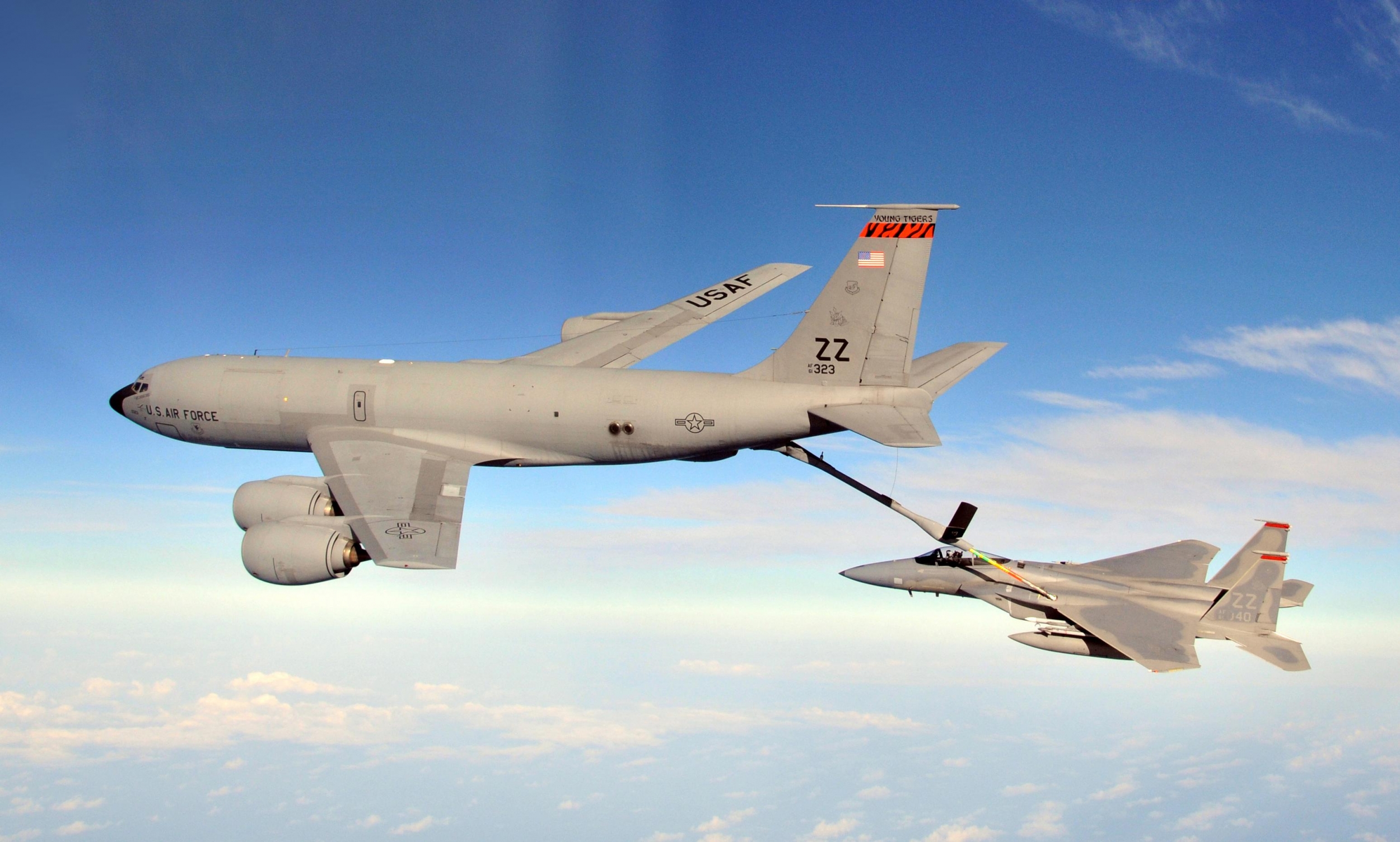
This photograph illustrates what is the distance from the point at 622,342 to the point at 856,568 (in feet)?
33.7

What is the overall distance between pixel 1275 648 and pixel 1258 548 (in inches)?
107

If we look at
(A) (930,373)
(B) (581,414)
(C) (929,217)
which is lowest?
(B) (581,414)

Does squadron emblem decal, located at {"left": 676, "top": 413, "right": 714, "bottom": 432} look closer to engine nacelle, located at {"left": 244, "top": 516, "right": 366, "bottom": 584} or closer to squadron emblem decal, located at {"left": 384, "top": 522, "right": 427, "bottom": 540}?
squadron emblem decal, located at {"left": 384, "top": 522, "right": 427, "bottom": 540}

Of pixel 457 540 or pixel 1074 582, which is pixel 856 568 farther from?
pixel 457 540

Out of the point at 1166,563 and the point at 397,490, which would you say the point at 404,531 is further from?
the point at 1166,563

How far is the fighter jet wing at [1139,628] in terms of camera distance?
17.9 m

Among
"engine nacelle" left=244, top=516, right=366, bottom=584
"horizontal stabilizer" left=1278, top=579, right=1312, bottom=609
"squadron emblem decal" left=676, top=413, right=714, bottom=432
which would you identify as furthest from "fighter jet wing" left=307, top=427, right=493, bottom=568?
"horizontal stabilizer" left=1278, top=579, right=1312, bottom=609

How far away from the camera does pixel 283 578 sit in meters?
15.5

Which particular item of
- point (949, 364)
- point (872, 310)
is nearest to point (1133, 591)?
point (949, 364)

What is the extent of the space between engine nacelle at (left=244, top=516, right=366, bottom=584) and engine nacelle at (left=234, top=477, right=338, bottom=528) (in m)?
1.05

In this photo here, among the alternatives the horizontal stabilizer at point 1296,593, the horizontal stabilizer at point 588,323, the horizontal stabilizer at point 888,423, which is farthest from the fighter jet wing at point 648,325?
the horizontal stabilizer at point 1296,593

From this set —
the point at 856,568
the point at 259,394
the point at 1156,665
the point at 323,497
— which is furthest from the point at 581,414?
the point at 1156,665

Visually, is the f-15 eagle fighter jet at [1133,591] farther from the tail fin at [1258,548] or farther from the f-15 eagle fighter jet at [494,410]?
the f-15 eagle fighter jet at [494,410]

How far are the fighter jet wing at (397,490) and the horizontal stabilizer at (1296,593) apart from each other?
947 inches
